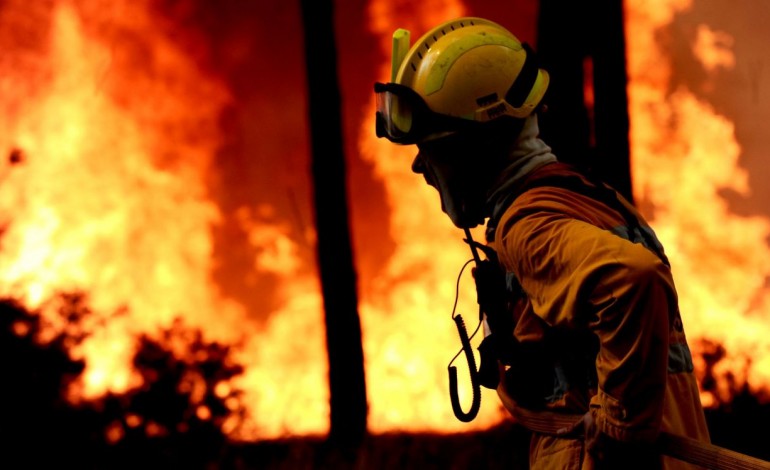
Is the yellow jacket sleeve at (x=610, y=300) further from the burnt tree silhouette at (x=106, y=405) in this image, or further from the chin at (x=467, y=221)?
the burnt tree silhouette at (x=106, y=405)

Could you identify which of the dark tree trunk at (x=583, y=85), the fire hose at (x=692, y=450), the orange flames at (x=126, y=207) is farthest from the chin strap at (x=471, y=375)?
the orange flames at (x=126, y=207)

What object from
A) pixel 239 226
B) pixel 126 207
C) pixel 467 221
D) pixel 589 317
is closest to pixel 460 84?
pixel 467 221

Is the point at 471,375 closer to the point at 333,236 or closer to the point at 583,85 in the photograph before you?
the point at 583,85

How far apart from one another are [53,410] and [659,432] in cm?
484

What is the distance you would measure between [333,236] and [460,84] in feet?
11.8

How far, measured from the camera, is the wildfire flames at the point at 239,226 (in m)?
5.68

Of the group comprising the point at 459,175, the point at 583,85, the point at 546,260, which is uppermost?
the point at 583,85

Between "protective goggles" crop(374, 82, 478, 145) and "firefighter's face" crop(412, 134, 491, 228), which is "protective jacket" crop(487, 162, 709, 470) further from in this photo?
"protective goggles" crop(374, 82, 478, 145)

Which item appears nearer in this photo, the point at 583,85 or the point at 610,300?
the point at 610,300

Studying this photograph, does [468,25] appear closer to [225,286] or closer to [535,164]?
[535,164]

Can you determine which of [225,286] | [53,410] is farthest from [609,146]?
[53,410]

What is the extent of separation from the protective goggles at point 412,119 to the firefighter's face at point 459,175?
32 mm

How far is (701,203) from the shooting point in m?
5.71

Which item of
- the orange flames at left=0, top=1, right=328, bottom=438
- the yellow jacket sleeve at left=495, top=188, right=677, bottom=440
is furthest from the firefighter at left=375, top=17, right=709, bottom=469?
the orange flames at left=0, top=1, right=328, bottom=438
